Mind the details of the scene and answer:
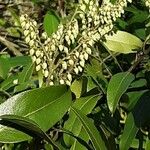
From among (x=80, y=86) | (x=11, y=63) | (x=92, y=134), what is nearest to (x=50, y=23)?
(x=11, y=63)

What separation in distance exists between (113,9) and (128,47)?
250 millimetres

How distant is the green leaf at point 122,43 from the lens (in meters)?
1.62

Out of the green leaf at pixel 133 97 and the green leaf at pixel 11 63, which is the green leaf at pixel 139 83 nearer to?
the green leaf at pixel 133 97

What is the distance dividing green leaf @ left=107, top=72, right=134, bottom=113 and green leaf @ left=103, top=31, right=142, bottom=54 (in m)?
0.20

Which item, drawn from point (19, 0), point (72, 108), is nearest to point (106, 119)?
point (72, 108)

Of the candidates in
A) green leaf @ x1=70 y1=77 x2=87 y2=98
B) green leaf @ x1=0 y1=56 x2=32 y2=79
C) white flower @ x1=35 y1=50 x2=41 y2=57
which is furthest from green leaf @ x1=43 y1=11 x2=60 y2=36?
white flower @ x1=35 y1=50 x2=41 y2=57

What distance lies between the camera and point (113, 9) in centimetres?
141

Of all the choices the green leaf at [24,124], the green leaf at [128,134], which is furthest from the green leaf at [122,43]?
the green leaf at [24,124]

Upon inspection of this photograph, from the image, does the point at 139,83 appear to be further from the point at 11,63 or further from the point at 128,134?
the point at 11,63

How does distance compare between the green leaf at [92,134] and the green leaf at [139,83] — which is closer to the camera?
the green leaf at [92,134]

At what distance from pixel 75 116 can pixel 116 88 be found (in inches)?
5.1

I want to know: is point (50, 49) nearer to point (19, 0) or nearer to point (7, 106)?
point (7, 106)

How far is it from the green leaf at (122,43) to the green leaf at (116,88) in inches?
7.9

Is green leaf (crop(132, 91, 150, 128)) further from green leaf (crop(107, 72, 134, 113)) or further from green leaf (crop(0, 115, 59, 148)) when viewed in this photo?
green leaf (crop(0, 115, 59, 148))
